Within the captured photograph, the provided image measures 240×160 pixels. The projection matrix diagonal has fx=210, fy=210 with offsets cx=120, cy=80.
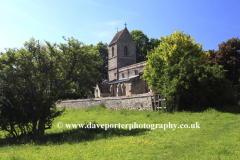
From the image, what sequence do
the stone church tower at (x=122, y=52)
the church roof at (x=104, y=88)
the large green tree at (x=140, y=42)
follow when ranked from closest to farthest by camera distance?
1. the church roof at (x=104, y=88)
2. the stone church tower at (x=122, y=52)
3. the large green tree at (x=140, y=42)

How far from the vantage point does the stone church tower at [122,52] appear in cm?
5731

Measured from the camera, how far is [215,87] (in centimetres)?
2038

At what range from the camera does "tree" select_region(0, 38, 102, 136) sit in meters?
14.0

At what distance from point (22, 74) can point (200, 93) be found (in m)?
15.8

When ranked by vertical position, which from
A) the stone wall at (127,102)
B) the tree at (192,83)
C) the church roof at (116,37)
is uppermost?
the church roof at (116,37)

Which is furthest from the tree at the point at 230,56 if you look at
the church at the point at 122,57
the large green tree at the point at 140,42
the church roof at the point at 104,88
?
the large green tree at the point at 140,42

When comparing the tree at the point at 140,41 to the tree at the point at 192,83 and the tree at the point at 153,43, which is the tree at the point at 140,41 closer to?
the tree at the point at 153,43

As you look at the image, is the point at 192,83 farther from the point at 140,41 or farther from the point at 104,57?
the point at 104,57

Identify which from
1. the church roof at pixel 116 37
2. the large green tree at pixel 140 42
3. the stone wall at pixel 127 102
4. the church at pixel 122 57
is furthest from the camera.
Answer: the large green tree at pixel 140 42

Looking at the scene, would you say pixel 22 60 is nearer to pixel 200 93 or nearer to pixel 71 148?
pixel 71 148

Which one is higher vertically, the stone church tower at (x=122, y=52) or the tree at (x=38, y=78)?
the stone church tower at (x=122, y=52)

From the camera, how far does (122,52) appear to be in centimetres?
5778

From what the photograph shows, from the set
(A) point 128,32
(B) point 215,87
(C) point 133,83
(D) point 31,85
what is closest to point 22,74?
(D) point 31,85

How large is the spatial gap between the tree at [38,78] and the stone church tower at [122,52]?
1609 inches
